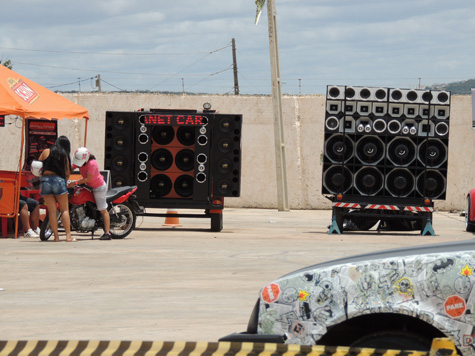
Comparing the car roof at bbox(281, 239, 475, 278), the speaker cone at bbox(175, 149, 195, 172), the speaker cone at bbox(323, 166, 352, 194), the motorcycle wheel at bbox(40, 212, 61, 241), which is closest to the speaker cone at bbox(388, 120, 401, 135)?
the speaker cone at bbox(323, 166, 352, 194)

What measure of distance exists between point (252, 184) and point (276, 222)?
5.13 m

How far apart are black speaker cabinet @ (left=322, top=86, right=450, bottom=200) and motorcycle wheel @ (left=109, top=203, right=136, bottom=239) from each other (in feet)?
15.9

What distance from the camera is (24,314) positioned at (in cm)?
877

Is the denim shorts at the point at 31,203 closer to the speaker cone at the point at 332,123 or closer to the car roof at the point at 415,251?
the speaker cone at the point at 332,123

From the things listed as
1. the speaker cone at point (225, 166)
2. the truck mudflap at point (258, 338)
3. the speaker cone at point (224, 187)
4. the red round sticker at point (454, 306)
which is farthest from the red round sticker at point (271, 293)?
the speaker cone at point (225, 166)

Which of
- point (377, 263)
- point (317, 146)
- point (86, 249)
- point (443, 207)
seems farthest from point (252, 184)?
point (377, 263)

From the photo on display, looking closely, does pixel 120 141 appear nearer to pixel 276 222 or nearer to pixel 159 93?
pixel 276 222

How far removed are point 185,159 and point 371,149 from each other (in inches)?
155

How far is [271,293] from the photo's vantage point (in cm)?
529

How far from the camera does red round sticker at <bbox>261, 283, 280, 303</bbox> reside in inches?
207

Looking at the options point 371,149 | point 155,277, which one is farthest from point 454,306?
point 371,149

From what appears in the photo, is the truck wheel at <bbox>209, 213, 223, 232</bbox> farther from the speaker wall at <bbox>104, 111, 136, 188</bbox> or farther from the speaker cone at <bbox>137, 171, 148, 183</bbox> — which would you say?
the speaker wall at <bbox>104, 111, 136, 188</bbox>

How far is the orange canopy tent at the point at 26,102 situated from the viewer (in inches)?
627

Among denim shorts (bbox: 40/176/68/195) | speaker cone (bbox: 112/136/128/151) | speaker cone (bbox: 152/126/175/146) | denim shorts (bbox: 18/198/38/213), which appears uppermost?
speaker cone (bbox: 152/126/175/146)
